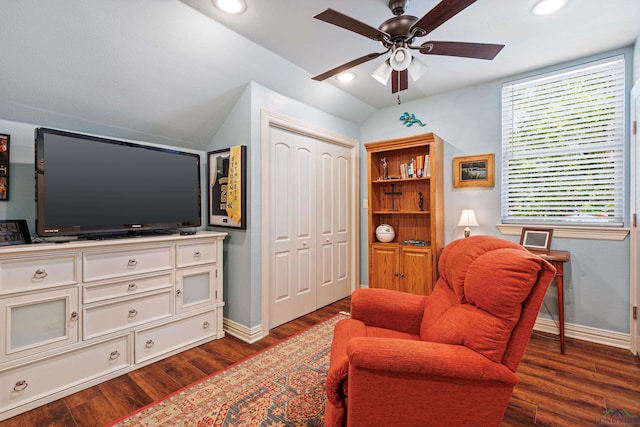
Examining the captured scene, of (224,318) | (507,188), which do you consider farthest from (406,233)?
(224,318)

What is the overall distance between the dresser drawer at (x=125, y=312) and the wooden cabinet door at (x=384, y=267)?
2.21 meters

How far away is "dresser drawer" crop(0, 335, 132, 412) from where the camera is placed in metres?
1.74

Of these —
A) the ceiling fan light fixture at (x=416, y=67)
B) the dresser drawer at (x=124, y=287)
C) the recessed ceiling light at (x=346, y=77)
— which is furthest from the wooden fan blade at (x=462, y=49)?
the dresser drawer at (x=124, y=287)

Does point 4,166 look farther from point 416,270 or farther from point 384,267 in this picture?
point 416,270

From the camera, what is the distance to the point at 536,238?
9.33 ft

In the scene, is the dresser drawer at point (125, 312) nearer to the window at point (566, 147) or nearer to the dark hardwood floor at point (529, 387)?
the dark hardwood floor at point (529, 387)

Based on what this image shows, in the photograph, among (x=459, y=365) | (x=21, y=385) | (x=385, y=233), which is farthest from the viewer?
(x=385, y=233)

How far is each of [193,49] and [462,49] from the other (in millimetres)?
1894

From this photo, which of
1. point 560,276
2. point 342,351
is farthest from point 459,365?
point 560,276

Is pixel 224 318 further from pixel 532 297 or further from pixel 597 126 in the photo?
pixel 597 126

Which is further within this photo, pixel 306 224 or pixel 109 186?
pixel 306 224

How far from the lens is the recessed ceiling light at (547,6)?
6.41 feet

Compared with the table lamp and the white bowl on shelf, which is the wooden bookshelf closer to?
the white bowl on shelf

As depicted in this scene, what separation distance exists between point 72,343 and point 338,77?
312cm
